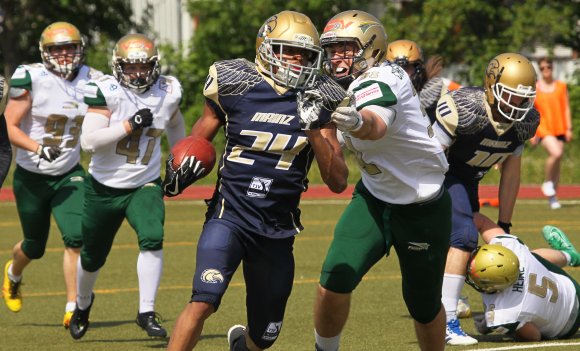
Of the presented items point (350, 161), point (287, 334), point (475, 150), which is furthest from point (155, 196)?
point (350, 161)

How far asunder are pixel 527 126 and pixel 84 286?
276 cm

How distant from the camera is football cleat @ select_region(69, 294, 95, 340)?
24.3 ft

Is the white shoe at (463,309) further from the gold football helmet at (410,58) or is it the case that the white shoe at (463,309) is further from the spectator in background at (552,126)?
the spectator in background at (552,126)

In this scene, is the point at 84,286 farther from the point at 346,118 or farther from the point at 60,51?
the point at 346,118

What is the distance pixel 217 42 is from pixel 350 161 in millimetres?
6438

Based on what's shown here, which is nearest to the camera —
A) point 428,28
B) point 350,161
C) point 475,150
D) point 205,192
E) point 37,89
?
point 475,150

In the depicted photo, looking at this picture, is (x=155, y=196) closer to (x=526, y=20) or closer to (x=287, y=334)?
(x=287, y=334)

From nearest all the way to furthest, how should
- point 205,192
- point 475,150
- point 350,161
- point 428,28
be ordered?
point 475,150 < point 205,192 < point 350,161 < point 428,28

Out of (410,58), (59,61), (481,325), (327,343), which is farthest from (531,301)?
(59,61)

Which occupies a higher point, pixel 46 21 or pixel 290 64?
pixel 290 64

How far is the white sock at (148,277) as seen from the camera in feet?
23.8

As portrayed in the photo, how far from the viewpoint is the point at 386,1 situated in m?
26.2

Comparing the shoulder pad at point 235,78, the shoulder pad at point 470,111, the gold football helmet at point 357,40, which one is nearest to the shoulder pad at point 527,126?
the shoulder pad at point 470,111

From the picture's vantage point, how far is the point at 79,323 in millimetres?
7457
